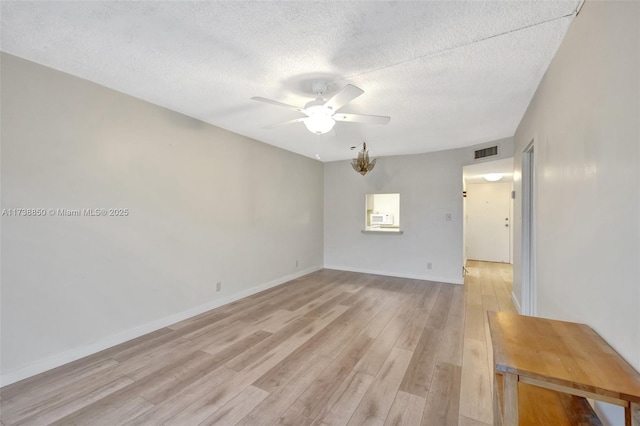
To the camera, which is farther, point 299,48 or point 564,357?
point 299,48

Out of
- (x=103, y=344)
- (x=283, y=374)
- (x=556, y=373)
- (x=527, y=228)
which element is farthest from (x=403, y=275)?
(x=103, y=344)

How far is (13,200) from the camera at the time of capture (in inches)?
77.0

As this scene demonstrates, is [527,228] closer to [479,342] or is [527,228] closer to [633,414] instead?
[479,342]

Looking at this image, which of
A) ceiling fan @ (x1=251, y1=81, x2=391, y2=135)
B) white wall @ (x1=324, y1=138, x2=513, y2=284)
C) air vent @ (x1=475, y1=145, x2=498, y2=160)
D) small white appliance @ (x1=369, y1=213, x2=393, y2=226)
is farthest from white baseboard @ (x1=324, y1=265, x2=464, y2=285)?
ceiling fan @ (x1=251, y1=81, x2=391, y2=135)

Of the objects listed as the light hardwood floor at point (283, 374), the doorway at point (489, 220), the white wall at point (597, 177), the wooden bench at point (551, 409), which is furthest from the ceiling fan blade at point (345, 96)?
the doorway at point (489, 220)

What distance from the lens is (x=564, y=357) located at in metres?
0.94

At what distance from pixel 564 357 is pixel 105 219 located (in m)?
3.34

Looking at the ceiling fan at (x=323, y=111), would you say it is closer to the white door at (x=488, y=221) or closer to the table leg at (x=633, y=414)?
the table leg at (x=633, y=414)

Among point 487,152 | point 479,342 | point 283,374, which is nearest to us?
point 283,374

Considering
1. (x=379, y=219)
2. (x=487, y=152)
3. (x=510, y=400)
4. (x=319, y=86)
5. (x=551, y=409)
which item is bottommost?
(x=551, y=409)

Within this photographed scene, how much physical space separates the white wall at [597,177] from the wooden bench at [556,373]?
91 mm

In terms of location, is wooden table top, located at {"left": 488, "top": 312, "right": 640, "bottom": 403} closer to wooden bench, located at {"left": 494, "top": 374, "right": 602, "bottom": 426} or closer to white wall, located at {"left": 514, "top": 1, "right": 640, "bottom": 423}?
white wall, located at {"left": 514, "top": 1, "right": 640, "bottom": 423}

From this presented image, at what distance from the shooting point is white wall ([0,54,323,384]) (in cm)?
198

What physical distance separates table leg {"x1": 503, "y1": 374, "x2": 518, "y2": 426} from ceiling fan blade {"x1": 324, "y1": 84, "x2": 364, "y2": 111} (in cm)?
175
